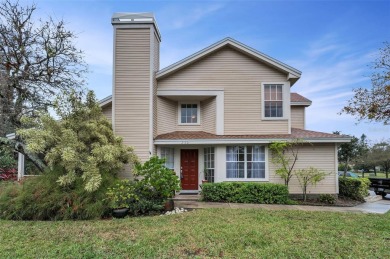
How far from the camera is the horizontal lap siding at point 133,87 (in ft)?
39.4

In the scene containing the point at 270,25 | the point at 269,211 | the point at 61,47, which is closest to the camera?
the point at 269,211

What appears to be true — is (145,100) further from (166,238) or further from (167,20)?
(166,238)

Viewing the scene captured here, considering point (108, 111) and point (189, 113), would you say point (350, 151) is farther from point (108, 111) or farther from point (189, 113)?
point (108, 111)

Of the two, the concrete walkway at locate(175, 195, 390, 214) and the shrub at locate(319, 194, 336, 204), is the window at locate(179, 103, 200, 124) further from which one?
the shrub at locate(319, 194, 336, 204)

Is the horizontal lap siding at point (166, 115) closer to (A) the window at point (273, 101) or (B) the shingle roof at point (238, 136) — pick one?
(B) the shingle roof at point (238, 136)

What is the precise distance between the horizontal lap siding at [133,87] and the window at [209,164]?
10.6 feet

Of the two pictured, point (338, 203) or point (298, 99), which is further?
point (298, 99)

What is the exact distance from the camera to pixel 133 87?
1227 cm

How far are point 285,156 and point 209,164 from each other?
3.87m

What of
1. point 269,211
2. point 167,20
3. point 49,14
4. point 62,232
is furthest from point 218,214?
point 49,14

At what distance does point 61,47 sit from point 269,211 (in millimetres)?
14173

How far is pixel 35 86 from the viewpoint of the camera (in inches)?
565

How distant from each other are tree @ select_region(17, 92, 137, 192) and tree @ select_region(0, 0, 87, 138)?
3.86m

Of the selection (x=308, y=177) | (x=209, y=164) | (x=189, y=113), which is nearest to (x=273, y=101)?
(x=308, y=177)
